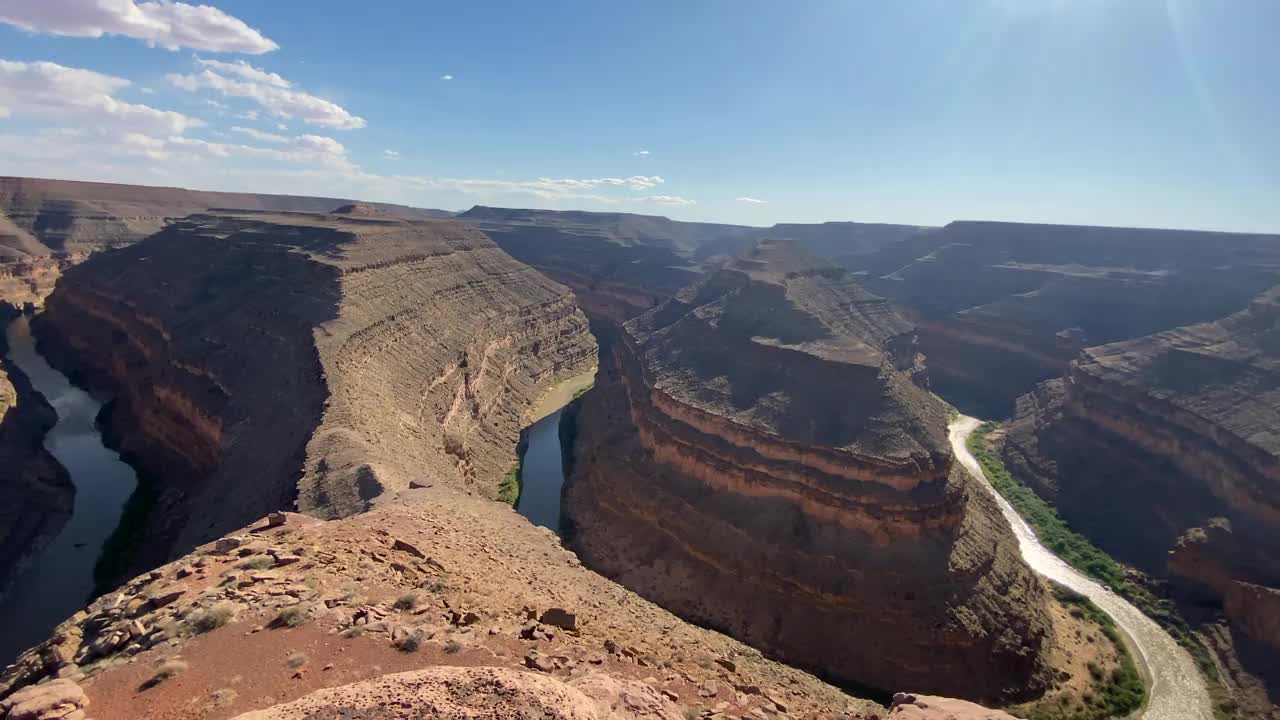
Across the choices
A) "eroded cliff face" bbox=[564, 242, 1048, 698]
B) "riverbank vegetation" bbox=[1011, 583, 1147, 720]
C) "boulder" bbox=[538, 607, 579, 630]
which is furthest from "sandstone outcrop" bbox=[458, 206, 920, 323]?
"boulder" bbox=[538, 607, 579, 630]

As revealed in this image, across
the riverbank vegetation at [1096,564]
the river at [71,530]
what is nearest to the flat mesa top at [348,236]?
the river at [71,530]

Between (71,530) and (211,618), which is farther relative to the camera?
(71,530)

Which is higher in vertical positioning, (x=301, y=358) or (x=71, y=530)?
(x=301, y=358)

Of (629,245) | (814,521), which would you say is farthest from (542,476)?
(629,245)

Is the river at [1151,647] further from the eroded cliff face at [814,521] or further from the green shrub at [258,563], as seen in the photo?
the green shrub at [258,563]

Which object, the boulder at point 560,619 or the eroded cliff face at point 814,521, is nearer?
the boulder at point 560,619

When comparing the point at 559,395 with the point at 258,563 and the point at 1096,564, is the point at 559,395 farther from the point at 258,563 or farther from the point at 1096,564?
the point at 258,563

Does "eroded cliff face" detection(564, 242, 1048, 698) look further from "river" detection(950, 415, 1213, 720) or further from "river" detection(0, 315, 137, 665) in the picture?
"river" detection(0, 315, 137, 665)
